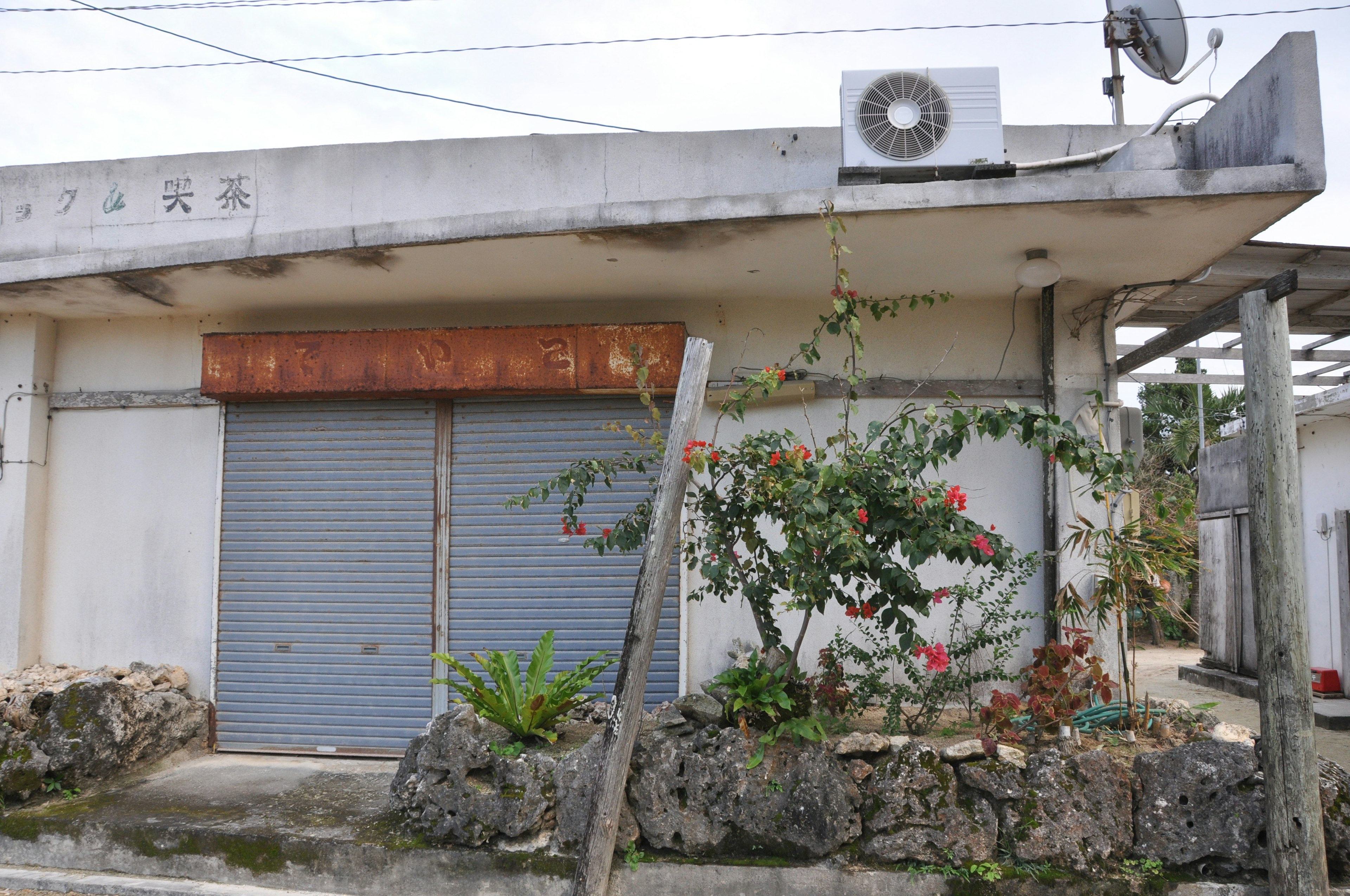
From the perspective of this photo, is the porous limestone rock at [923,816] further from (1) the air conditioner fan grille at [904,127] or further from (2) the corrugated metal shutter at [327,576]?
(1) the air conditioner fan grille at [904,127]

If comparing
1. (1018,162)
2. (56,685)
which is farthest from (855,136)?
(56,685)

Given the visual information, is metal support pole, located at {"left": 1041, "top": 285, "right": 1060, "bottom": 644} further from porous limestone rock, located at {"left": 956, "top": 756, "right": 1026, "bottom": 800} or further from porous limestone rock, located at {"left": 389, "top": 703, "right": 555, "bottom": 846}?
porous limestone rock, located at {"left": 389, "top": 703, "right": 555, "bottom": 846}

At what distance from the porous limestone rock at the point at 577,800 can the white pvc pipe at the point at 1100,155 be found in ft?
15.0

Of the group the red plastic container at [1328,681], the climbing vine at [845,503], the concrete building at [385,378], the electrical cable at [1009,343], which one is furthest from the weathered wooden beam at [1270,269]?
the red plastic container at [1328,681]

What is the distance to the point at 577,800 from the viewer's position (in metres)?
4.95

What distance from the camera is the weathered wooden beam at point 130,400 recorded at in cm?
727

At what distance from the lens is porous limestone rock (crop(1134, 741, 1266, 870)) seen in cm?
453

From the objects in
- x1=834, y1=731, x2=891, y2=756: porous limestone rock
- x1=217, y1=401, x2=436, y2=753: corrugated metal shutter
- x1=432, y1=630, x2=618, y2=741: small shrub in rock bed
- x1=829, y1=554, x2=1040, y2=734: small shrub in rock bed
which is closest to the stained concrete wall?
x1=217, y1=401, x2=436, y2=753: corrugated metal shutter

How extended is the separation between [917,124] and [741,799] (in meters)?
4.33

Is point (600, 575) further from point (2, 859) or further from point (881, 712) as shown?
point (2, 859)

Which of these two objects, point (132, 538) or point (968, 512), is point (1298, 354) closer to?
point (968, 512)

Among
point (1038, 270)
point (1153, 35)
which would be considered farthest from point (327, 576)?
point (1153, 35)

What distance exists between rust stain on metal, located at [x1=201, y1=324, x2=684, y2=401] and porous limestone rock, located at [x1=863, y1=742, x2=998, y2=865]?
300 cm

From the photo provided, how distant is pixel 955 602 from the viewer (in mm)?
6348
